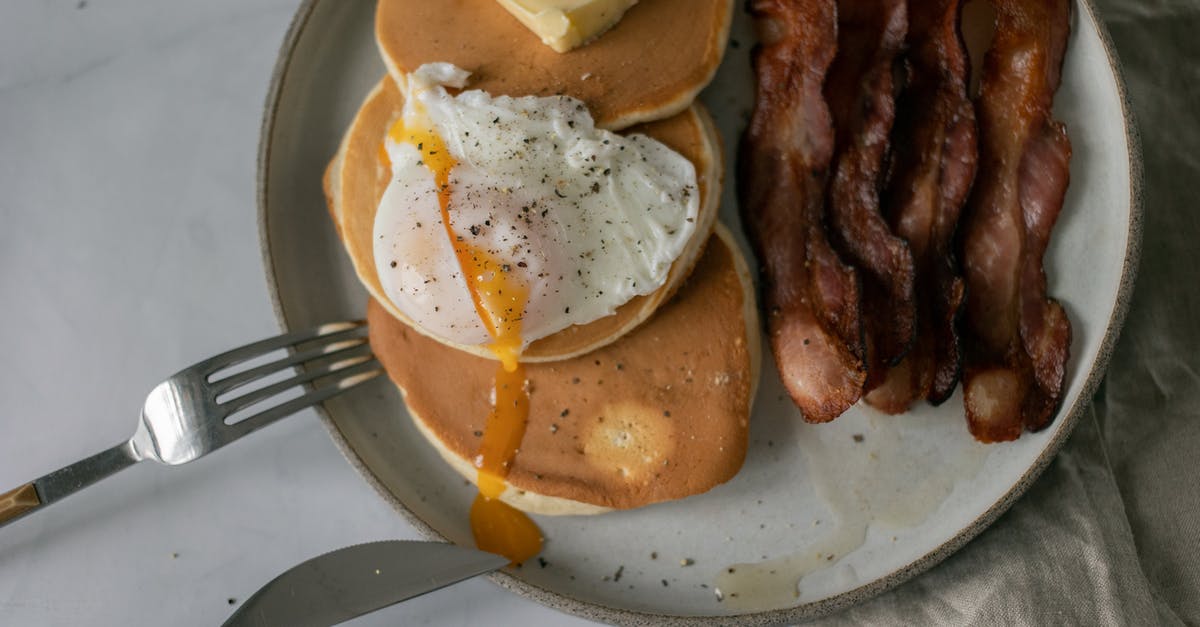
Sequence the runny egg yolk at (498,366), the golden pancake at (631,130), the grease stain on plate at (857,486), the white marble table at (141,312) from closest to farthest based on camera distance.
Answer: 1. the runny egg yolk at (498,366)
2. the golden pancake at (631,130)
3. the grease stain on plate at (857,486)
4. the white marble table at (141,312)

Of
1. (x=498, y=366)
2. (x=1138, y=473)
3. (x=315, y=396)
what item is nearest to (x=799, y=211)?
(x=498, y=366)

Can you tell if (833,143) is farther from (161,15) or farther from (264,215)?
(161,15)

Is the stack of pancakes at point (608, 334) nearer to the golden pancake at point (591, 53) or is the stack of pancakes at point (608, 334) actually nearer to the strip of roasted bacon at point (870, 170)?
the golden pancake at point (591, 53)

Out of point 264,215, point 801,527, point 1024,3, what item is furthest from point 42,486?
point 1024,3

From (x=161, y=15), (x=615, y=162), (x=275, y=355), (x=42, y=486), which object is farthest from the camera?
(x=161, y=15)

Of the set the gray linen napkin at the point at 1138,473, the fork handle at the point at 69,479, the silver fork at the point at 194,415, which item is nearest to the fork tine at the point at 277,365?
the silver fork at the point at 194,415
